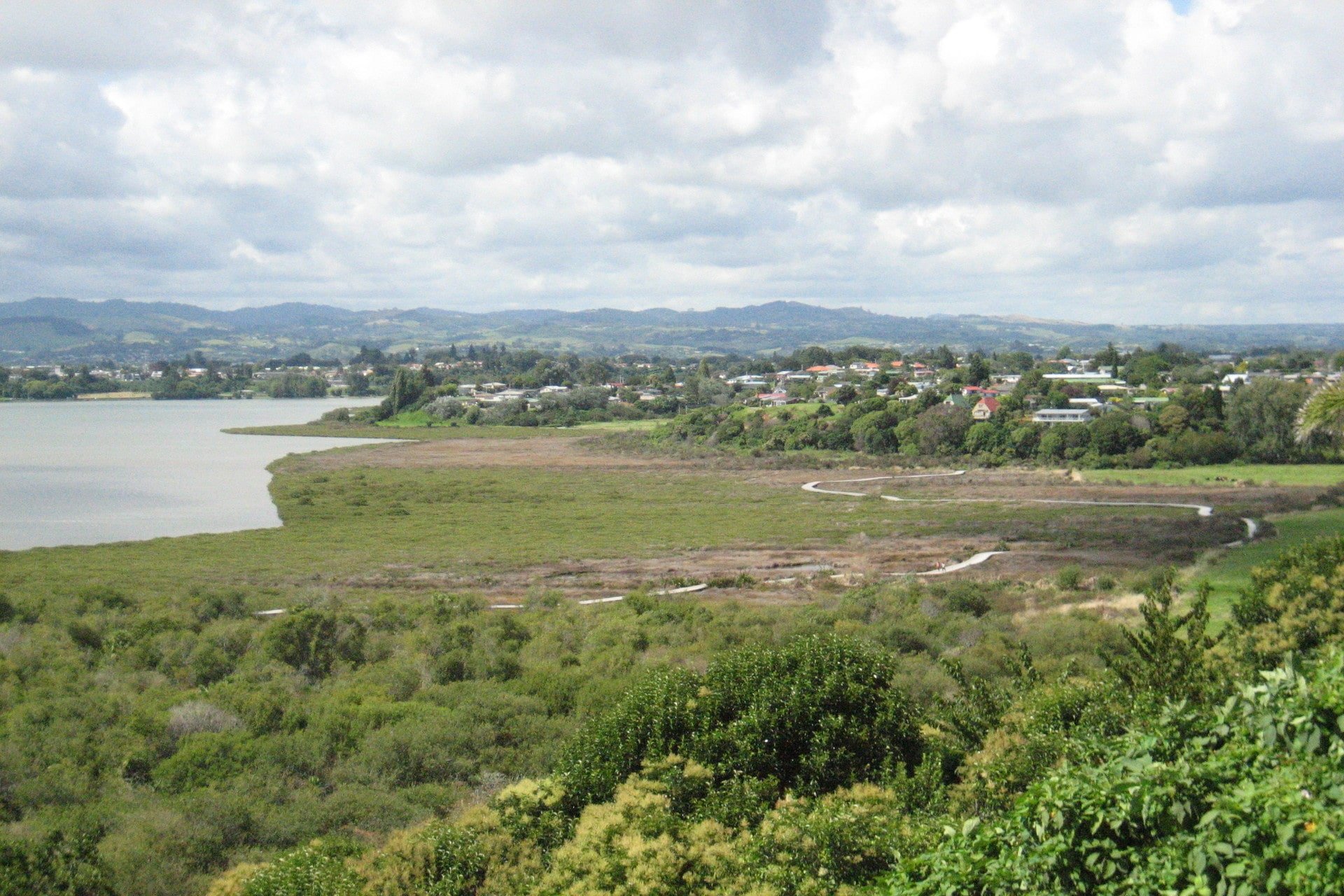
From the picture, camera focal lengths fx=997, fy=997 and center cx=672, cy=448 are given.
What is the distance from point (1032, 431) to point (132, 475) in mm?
62809

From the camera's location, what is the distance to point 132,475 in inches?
2584

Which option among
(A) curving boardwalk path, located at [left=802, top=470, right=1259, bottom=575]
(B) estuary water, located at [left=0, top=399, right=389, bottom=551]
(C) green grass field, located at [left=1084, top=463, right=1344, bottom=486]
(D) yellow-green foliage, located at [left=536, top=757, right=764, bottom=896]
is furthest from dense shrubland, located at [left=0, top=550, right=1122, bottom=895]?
(C) green grass field, located at [left=1084, top=463, right=1344, bottom=486]

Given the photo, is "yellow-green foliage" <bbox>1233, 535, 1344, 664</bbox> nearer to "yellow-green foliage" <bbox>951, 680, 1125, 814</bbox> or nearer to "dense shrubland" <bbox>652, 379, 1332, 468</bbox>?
"yellow-green foliage" <bbox>951, 680, 1125, 814</bbox>

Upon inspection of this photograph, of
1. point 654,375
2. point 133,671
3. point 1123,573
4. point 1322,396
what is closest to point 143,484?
point 133,671

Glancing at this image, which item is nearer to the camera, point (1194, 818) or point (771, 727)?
point (1194, 818)

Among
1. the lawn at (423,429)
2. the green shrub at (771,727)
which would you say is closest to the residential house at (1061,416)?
the lawn at (423,429)

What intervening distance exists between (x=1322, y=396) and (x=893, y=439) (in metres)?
70.2

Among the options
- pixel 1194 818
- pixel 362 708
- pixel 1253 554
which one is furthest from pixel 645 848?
pixel 1253 554

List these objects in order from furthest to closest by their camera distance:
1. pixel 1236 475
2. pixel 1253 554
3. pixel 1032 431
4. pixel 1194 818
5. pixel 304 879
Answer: pixel 1032 431 → pixel 1236 475 → pixel 1253 554 → pixel 304 879 → pixel 1194 818

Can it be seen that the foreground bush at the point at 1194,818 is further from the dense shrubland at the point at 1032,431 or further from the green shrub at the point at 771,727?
the dense shrubland at the point at 1032,431

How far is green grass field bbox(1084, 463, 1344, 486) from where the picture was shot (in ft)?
182

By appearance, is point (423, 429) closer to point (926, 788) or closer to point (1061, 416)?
point (1061, 416)

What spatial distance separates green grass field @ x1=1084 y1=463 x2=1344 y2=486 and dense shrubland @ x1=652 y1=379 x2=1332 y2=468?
56.5 inches

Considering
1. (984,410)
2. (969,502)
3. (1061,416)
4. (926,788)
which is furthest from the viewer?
(984,410)
